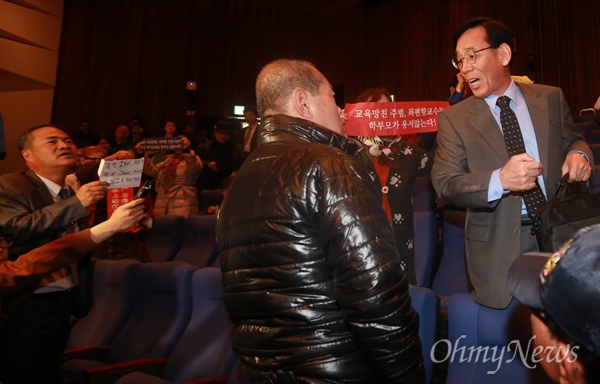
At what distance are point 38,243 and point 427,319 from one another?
1975 mm

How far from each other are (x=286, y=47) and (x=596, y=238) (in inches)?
419

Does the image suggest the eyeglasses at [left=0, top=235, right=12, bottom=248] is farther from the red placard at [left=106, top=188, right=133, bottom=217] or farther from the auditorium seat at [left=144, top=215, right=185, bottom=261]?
the auditorium seat at [left=144, top=215, right=185, bottom=261]

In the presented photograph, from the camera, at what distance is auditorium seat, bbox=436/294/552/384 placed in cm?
176

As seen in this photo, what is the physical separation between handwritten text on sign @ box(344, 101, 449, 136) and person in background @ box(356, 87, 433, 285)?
0.35 ft

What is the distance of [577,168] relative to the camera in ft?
5.88

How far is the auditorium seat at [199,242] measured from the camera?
4.70 m

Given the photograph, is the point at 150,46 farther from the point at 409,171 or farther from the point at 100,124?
Answer: the point at 409,171

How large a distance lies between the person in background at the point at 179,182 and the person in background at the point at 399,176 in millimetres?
3069

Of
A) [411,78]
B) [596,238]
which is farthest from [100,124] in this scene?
[596,238]

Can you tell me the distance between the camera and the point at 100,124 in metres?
9.90

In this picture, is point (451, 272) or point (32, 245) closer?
point (32, 245)

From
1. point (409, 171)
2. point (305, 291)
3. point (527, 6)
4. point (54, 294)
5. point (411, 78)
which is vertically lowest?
point (54, 294)

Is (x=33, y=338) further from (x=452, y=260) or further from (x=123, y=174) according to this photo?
(x=452, y=260)

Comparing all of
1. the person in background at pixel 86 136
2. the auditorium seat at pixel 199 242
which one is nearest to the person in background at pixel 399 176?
the auditorium seat at pixel 199 242
